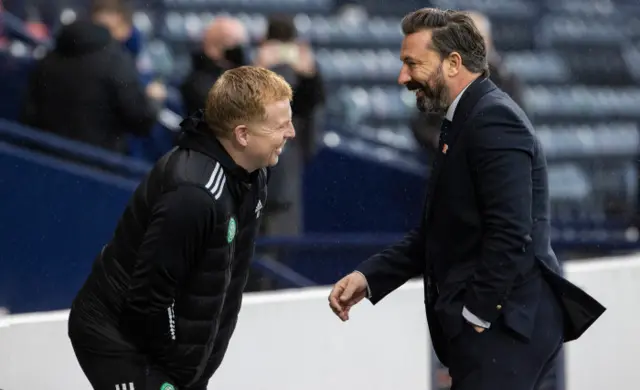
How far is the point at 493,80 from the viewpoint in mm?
5582

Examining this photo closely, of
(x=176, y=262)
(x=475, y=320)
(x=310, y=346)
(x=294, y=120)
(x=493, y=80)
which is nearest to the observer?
(x=176, y=262)

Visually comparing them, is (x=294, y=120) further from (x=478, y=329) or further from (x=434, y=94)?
(x=478, y=329)

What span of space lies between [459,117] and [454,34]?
0.22m

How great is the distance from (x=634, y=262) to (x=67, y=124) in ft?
9.33

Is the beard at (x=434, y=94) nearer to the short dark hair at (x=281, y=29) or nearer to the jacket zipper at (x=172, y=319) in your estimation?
the jacket zipper at (x=172, y=319)

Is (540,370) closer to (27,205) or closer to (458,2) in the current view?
(27,205)

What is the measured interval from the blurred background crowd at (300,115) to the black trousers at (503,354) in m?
1.96

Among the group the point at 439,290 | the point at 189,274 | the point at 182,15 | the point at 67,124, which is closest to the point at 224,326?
the point at 189,274

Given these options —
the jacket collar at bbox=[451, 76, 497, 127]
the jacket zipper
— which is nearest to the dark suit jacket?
the jacket collar at bbox=[451, 76, 497, 127]

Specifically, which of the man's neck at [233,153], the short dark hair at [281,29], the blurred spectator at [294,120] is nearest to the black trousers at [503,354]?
the man's neck at [233,153]

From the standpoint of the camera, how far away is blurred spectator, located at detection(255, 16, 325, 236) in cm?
509

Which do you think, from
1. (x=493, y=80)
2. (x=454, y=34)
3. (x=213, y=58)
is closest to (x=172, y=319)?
(x=454, y=34)

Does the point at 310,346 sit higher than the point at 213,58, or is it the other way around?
the point at 213,58

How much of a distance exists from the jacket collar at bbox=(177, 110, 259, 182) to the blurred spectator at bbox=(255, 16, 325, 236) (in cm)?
199
